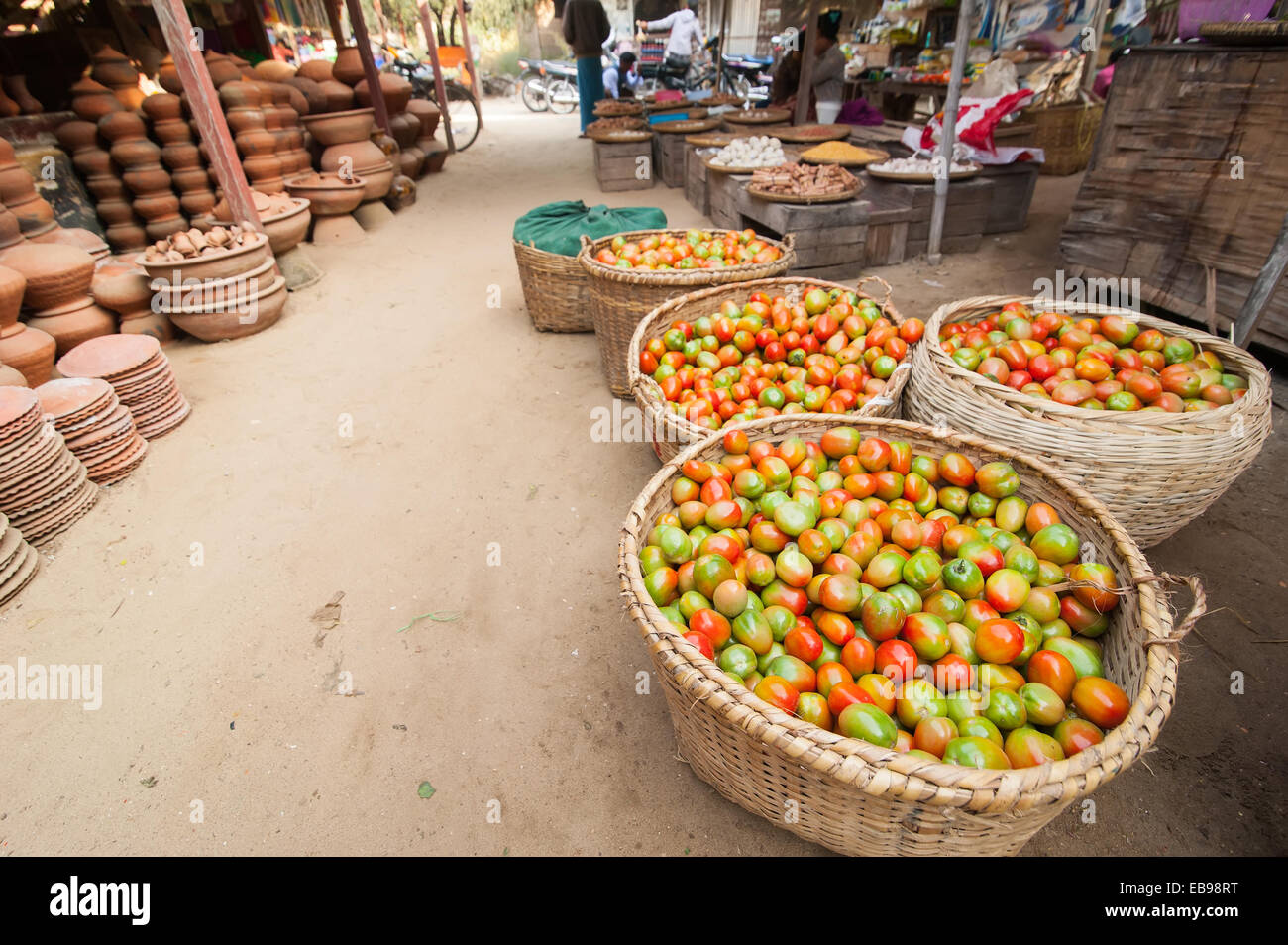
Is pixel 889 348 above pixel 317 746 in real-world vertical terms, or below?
above

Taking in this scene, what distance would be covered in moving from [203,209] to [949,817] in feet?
25.1

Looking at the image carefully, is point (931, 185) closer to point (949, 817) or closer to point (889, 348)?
point (889, 348)

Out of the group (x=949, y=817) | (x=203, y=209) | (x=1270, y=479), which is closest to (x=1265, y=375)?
(x=1270, y=479)

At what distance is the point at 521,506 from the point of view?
305 centimetres

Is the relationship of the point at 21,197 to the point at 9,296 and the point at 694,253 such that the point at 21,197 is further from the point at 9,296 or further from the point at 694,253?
the point at 694,253

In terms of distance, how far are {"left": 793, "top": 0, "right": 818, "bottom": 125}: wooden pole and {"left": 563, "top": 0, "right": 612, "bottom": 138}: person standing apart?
3.83 m

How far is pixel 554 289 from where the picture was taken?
14.6ft

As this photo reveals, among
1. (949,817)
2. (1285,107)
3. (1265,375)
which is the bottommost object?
(949,817)

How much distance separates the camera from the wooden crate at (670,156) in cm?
850

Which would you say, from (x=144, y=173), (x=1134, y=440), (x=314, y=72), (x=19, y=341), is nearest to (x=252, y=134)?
(x=144, y=173)

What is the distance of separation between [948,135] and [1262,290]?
2.95m

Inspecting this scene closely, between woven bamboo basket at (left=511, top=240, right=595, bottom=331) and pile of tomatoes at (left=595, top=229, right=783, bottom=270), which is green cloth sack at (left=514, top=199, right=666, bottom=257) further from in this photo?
pile of tomatoes at (left=595, top=229, right=783, bottom=270)

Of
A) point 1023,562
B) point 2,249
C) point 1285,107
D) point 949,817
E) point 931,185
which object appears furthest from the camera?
point 931,185

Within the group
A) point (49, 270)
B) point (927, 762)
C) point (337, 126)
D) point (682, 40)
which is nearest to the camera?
point (927, 762)
